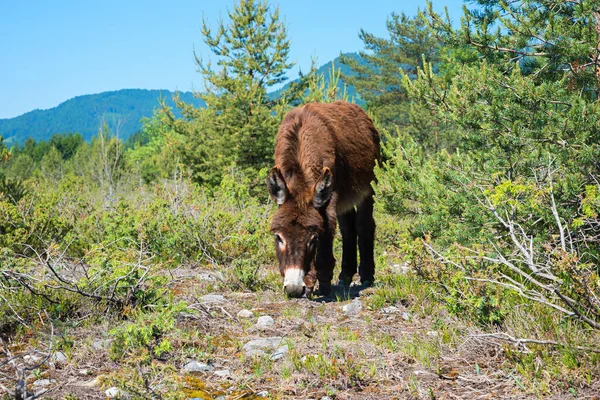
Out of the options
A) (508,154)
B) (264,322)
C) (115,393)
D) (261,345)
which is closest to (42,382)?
(115,393)

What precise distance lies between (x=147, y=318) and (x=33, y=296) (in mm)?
1307

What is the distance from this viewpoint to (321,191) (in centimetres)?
525

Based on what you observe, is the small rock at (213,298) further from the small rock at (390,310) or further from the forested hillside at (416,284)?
the small rock at (390,310)

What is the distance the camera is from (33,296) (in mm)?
4609

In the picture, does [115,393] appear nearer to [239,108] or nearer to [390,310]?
[390,310]

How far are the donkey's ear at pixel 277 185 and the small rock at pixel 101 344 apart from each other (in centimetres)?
213

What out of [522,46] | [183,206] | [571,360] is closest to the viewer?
[571,360]

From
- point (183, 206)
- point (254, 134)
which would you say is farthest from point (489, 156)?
point (254, 134)

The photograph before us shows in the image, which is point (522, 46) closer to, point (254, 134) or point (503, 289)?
point (503, 289)

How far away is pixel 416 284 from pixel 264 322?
70.0 inches

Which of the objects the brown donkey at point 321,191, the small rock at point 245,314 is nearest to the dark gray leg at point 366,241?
the brown donkey at point 321,191

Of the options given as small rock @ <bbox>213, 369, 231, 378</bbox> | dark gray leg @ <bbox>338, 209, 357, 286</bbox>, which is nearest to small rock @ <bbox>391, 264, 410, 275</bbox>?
dark gray leg @ <bbox>338, 209, 357, 286</bbox>

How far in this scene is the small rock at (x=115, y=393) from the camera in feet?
10.0

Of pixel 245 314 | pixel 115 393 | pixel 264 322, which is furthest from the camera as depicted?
pixel 245 314
